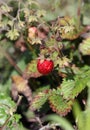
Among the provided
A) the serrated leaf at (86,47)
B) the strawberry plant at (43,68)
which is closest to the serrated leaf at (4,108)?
the strawberry plant at (43,68)

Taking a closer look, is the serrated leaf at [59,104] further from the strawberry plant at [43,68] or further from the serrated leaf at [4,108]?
the serrated leaf at [4,108]

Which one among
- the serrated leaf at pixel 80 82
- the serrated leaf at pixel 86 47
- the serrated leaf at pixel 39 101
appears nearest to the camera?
the serrated leaf at pixel 80 82

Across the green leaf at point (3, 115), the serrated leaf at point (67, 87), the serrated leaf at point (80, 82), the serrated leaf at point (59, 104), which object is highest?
the serrated leaf at point (80, 82)

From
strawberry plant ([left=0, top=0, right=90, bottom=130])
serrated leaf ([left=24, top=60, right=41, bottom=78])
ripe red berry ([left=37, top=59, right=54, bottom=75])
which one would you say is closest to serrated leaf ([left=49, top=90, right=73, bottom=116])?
strawberry plant ([left=0, top=0, right=90, bottom=130])

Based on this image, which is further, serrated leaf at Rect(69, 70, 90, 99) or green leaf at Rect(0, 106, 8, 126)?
green leaf at Rect(0, 106, 8, 126)

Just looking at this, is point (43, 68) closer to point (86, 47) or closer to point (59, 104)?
point (59, 104)

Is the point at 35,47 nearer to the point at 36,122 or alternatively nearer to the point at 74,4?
the point at 36,122

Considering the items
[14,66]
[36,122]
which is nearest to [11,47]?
[14,66]

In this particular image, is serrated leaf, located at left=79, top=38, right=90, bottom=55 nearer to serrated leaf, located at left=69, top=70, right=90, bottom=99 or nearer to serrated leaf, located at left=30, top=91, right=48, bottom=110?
serrated leaf, located at left=69, top=70, right=90, bottom=99
